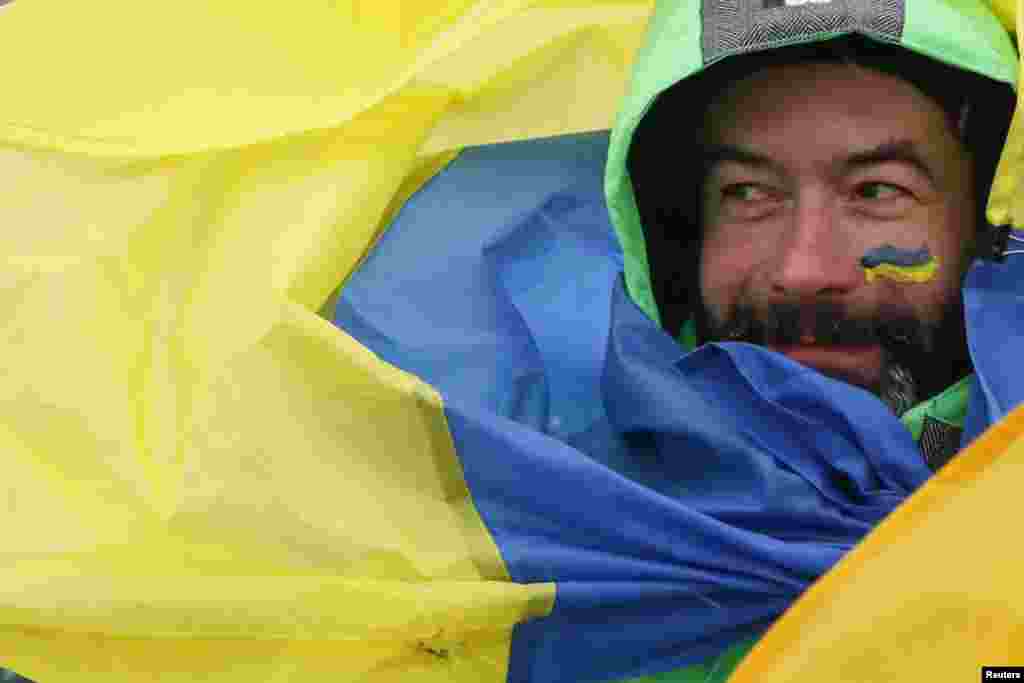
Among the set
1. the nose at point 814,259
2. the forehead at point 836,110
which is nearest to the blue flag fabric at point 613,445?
the nose at point 814,259

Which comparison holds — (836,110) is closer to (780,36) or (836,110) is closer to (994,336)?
A: (780,36)

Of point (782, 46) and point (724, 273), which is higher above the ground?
point (782, 46)

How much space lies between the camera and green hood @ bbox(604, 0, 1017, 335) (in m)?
1.42

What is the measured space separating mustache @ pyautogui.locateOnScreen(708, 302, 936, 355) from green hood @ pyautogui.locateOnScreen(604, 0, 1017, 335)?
0.18m

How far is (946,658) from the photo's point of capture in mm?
917

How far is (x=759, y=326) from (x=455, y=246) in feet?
1.27

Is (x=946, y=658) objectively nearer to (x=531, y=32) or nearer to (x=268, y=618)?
(x=268, y=618)

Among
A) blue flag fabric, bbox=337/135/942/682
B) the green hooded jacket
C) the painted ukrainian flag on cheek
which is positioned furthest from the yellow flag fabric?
the green hooded jacket

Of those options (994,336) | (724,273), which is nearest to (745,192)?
(724,273)

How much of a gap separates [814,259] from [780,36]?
231 mm

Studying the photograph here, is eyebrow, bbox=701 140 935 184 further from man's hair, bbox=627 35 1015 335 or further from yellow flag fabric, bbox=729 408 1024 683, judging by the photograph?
yellow flag fabric, bbox=729 408 1024 683

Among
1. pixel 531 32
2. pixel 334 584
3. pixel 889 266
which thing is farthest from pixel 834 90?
pixel 334 584

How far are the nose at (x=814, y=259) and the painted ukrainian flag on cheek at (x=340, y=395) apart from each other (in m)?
0.12

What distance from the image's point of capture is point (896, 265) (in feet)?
4.73
